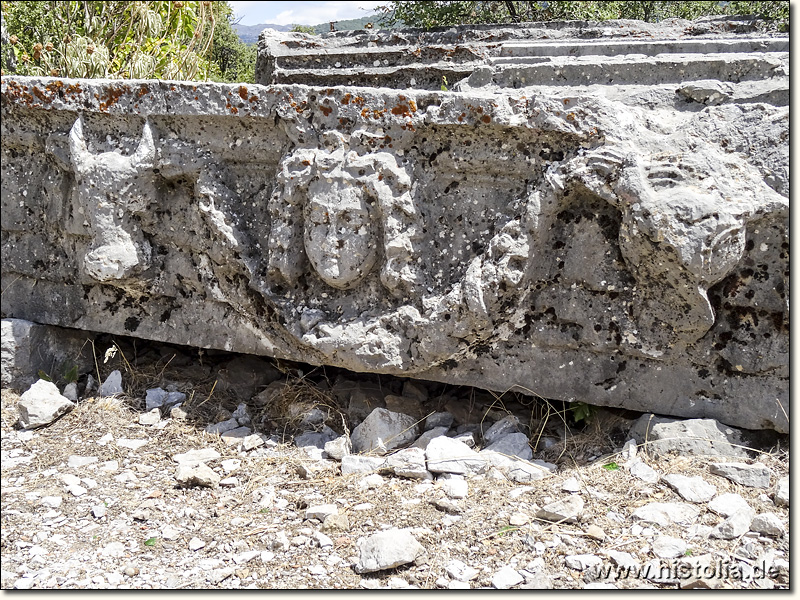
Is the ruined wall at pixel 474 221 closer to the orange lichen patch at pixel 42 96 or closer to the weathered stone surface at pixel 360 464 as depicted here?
the orange lichen patch at pixel 42 96

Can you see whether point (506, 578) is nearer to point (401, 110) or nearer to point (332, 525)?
point (332, 525)

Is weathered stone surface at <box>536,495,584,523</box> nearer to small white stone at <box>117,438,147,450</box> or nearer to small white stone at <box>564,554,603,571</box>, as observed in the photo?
small white stone at <box>564,554,603,571</box>

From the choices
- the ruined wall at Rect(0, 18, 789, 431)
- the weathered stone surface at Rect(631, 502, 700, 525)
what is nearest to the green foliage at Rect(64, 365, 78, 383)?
the ruined wall at Rect(0, 18, 789, 431)

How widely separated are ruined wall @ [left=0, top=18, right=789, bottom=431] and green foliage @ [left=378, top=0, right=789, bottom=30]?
3765mm

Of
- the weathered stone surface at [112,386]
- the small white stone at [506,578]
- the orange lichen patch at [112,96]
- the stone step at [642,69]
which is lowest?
the small white stone at [506,578]

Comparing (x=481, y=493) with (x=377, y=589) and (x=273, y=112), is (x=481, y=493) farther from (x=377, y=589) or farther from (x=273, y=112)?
(x=273, y=112)

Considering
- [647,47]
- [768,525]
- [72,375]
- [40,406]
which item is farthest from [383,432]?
[647,47]

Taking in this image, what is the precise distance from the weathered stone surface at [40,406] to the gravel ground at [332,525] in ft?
0.74

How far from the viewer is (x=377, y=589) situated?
88.1 inches

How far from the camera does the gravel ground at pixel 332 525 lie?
2281 mm

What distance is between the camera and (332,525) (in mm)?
2525

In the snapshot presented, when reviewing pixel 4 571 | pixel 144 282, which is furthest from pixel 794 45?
pixel 4 571

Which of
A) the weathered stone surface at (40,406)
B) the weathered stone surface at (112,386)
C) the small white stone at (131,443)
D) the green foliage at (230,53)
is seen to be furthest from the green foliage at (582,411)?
the green foliage at (230,53)

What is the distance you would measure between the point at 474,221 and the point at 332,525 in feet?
4.01
